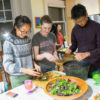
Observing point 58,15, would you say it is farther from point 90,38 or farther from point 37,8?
point 90,38

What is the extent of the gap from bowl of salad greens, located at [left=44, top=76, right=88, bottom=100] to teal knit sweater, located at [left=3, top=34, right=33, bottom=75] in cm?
34

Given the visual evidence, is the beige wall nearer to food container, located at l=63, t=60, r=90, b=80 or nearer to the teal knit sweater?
the teal knit sweater

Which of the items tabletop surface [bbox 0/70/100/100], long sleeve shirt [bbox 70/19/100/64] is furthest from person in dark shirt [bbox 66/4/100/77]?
tabletop surface [bbox 0/70/100/100]

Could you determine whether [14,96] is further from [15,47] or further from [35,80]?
[15,47]

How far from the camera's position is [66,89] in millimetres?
1008

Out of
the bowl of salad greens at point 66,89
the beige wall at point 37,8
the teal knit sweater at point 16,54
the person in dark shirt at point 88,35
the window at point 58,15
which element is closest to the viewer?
the bowl of salad greens at point 66,89

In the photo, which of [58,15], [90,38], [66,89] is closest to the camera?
[66,89]

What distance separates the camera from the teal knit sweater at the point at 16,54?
1191mm

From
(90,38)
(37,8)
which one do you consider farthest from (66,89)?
(37,8)

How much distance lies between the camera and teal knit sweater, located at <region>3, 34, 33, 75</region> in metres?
A: 1.19

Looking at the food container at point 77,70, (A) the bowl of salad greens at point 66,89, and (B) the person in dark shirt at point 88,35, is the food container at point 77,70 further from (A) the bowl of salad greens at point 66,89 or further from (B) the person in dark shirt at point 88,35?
(B) the person in dark shirt at point 88,35

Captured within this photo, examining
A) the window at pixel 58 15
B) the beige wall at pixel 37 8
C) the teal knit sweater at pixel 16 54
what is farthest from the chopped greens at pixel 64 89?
the window at pixel 58 15

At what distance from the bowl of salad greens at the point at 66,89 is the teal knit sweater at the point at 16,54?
343 mm

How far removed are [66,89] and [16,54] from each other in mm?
568
